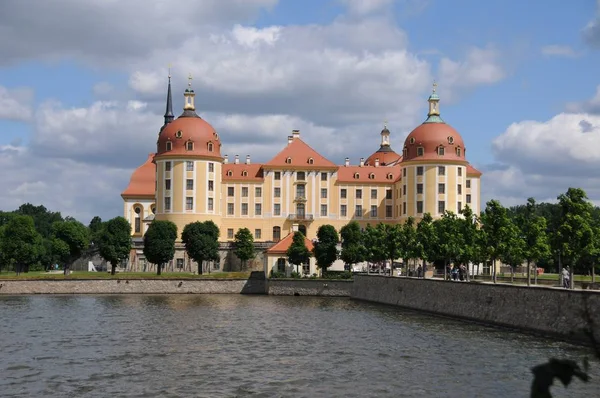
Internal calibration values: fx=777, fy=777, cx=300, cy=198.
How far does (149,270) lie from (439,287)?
4916cm

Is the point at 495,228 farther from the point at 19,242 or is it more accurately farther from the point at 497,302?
the point at 19,242

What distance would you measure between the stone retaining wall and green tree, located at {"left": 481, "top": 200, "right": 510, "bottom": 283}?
353 cm

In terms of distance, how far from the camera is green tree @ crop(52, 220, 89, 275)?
8875cm

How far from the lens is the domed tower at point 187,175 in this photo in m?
94.8

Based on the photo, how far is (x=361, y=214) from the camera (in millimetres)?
102875

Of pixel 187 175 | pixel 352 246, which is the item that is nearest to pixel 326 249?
pixel 352 246

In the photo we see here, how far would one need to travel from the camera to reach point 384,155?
120 m

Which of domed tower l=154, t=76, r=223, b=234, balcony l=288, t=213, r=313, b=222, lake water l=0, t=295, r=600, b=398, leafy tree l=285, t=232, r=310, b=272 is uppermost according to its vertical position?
domed tower l=154, t=76, r=223, b=234

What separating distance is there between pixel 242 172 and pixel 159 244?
21.2 meters

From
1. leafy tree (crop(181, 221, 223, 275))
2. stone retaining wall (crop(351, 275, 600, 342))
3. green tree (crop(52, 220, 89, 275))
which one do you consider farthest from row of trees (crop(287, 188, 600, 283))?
green tree (crop(52, 220, 89, 275))

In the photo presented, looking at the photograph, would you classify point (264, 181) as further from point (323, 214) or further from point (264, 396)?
point (264, 396)

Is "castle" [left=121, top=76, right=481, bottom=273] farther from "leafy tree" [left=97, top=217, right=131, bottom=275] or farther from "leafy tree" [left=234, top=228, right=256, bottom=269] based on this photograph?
"leafy tree" [left=97, top=217, right=131, bottom=275]

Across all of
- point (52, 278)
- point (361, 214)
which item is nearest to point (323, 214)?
point (361, 214)

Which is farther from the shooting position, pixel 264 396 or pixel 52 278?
pixel 52 278
